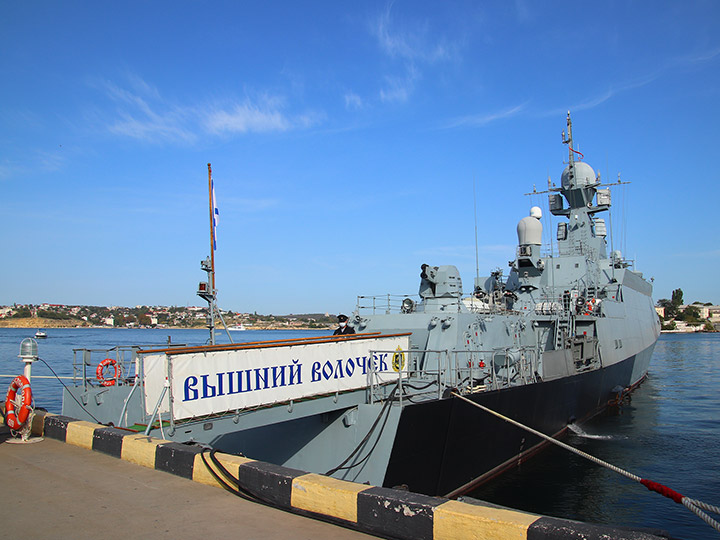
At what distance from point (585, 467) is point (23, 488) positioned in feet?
44.8

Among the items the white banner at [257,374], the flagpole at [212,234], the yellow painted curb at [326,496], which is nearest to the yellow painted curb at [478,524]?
the yellow painted curb at [326,496]

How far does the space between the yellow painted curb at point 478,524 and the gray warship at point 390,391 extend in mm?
4010

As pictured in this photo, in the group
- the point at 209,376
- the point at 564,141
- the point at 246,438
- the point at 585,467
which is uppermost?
the point at 564,141

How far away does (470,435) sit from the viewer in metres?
10.8

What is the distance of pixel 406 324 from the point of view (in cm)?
1363

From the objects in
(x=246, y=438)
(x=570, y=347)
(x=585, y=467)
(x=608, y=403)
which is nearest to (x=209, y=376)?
(x=246, y=438)

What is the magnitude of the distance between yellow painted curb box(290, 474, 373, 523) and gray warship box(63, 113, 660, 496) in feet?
9.19

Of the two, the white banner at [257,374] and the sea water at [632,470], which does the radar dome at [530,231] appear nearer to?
the sea water at [632,470]

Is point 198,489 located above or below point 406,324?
below

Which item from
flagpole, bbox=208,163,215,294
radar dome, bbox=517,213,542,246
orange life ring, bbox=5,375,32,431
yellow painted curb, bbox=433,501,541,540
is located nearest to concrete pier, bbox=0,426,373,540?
yellow painted curb, bbox=433,501,541,540

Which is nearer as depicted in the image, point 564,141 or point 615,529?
point 615,529

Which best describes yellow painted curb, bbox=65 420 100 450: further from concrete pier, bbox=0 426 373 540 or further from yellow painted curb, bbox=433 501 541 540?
yellow painted curb, bbox=433 501 541 540

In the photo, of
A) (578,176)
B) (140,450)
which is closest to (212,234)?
(140,450)

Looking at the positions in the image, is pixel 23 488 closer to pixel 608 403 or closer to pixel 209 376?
pixel 209 376
